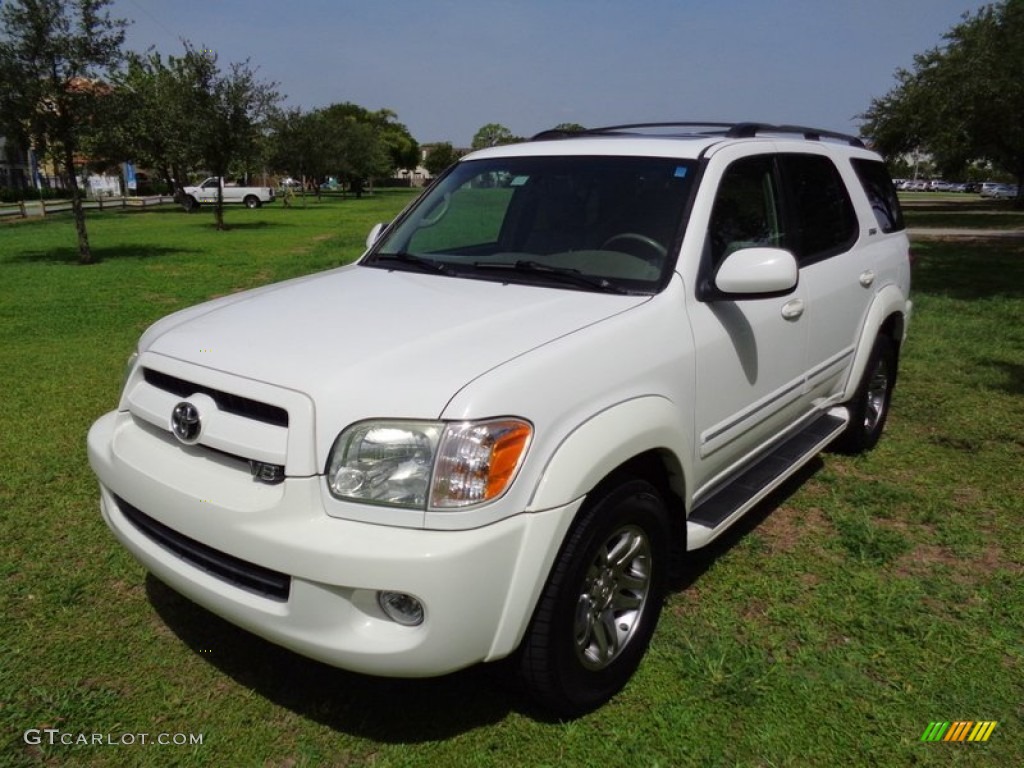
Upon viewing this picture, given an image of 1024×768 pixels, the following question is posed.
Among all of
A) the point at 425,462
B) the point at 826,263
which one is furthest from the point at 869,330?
the point at 425,462

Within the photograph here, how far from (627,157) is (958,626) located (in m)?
2.33

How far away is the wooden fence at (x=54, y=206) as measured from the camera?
31.7 meters

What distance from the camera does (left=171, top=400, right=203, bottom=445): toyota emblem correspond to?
7.70 ft

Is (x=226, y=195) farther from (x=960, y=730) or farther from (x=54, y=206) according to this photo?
(x=960, y=730)

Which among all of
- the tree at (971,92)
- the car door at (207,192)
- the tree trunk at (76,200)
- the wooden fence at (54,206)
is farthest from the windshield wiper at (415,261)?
the car door at (207,192)

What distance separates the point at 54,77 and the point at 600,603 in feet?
53.6

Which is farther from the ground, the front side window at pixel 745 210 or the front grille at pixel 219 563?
the front side window at pixel 745 210

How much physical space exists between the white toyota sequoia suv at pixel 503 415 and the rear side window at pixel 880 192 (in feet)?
3.09

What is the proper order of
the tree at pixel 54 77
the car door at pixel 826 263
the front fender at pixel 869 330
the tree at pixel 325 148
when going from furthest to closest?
the tree at pixel 325 148 → the tree at pixel 54 77 → the front fender at pixel 869 330 → the car door at pixel 826 263

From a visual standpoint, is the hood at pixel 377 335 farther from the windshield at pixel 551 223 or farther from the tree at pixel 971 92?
the tree at pixel 971 92

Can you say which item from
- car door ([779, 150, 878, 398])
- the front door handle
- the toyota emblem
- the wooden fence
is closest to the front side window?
car door ([779, 150, 878, 398])

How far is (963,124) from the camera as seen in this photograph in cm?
2258

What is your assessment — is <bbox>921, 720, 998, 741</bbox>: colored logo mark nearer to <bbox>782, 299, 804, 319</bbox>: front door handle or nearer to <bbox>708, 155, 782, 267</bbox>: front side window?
<bbox>782, 299, 804, 319</bbox>: front door handle

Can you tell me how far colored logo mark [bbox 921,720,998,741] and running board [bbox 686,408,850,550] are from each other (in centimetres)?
92
